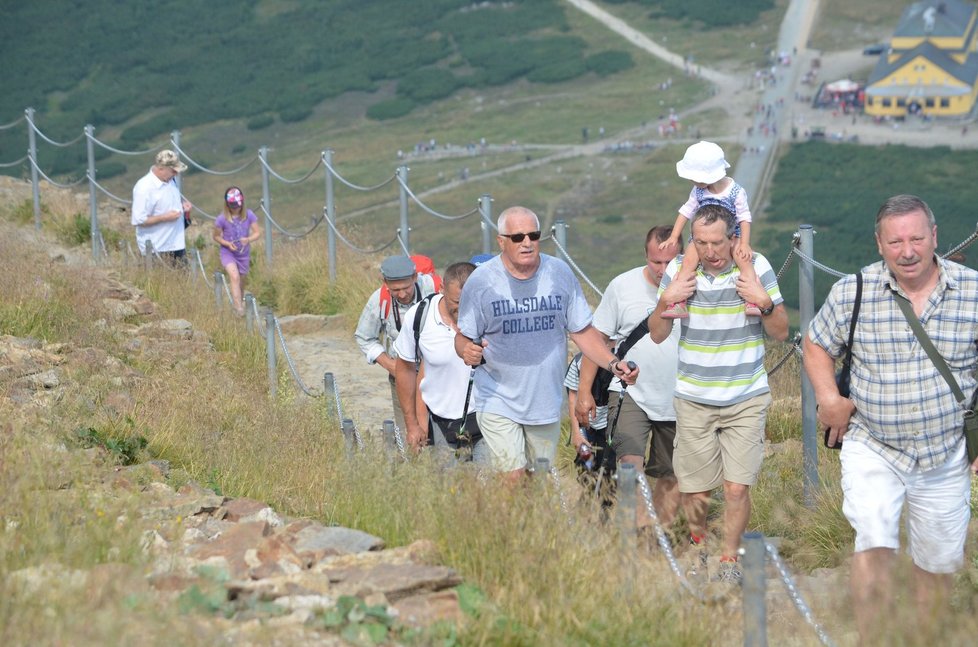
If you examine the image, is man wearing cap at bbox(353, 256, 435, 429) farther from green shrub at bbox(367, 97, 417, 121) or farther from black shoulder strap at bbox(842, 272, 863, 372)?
green shrub at bbox(367, 97, 417, 121)

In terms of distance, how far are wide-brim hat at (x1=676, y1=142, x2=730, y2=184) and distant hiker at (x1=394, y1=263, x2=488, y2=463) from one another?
1.25m

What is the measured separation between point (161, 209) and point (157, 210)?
0.04 metres

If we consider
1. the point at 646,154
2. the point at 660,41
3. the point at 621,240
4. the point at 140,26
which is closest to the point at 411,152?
the point at 646,154

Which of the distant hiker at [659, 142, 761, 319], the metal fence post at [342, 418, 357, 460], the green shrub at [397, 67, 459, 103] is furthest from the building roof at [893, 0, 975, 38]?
the metal fence post at [342, 418, 357, 460]

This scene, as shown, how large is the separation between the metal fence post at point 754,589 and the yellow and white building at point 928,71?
99.3 meters

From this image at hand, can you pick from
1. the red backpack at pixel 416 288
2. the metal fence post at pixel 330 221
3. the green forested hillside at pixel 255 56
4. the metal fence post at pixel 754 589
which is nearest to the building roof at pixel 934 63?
the green forested hillside at pixel 255 56

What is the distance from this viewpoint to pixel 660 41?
373 ft

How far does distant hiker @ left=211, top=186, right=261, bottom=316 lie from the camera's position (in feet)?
37.2

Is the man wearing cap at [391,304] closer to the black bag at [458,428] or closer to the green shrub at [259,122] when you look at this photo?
the black bag at [458,428]

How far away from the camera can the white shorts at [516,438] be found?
587cm

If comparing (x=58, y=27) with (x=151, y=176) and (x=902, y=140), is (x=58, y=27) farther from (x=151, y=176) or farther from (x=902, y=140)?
(x=151, y=176)

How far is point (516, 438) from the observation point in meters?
5.90

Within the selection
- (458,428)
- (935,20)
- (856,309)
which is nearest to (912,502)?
(856,309)

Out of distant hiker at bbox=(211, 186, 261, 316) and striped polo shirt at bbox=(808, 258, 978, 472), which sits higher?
striped polo shirt at bbox=(808, 258, 978, 472)
